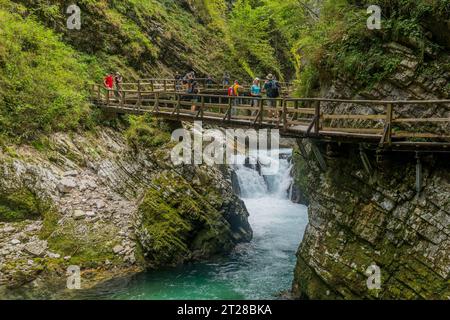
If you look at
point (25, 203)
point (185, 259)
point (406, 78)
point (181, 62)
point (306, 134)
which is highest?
point (181, 62)

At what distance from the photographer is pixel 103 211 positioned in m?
17.8

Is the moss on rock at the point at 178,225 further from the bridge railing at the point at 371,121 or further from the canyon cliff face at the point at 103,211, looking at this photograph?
the bridge railing at the point at 371,121

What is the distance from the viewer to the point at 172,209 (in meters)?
18.3

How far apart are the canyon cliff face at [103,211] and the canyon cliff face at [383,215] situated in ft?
18.6

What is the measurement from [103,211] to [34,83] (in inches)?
276

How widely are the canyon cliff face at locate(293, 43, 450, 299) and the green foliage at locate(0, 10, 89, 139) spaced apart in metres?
12.6

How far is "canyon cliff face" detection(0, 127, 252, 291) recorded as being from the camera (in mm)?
15586

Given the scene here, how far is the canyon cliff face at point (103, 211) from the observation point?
15586 millimetres

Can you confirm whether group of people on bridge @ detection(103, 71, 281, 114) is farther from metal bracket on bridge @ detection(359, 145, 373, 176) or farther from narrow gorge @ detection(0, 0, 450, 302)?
metal bracket on bridge @ detection(359, 145, 373, 176)

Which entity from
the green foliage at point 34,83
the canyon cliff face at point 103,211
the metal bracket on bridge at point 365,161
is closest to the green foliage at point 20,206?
the canyon cliff face at point 103,211

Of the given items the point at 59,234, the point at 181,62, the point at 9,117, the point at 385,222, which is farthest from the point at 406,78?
the point at 181,62

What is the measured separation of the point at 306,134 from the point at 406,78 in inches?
136
